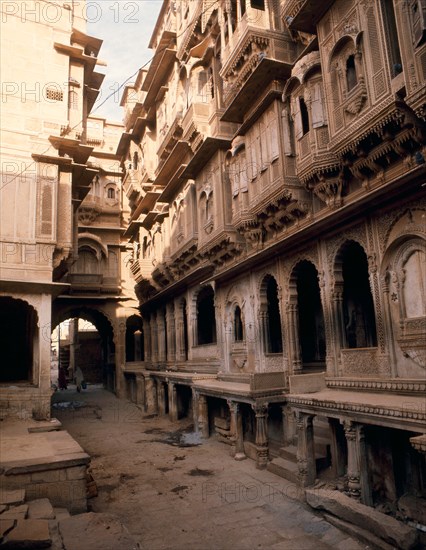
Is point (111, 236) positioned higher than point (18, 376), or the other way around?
point (111, 236)

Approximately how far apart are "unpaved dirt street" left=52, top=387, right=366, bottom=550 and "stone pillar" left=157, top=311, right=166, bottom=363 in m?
9.96

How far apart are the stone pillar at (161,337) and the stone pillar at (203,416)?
34.8 feet

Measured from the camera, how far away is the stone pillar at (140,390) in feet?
78.0

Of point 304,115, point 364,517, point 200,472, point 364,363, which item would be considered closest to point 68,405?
point 200,472

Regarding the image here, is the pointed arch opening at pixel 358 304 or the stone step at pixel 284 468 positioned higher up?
the pointed arch opening at pixel 358 304

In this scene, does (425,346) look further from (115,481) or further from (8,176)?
(8,176)

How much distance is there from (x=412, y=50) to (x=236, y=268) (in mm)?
8199

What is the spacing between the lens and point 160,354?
26.2 metres

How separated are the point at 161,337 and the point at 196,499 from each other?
1732cm

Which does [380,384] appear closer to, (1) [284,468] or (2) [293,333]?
(1) [284,468]

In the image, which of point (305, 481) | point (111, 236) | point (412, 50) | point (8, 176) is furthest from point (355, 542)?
point (111, 236)

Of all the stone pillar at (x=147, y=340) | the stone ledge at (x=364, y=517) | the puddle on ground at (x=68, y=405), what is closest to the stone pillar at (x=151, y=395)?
the puddle on ground at (x=68, y=405)

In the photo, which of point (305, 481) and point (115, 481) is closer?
point (305, 481)

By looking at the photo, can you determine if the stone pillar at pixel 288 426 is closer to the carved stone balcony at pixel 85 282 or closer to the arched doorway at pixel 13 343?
the arched doorway at pixel 13 343
